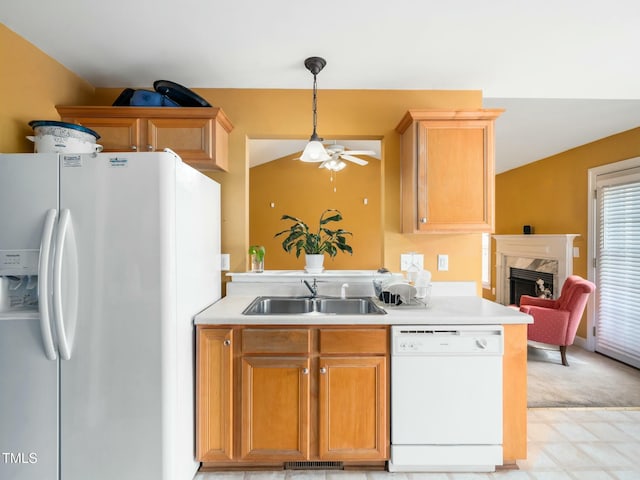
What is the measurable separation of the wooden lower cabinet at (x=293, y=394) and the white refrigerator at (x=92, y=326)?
0.29m

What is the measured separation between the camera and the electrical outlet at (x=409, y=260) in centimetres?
258

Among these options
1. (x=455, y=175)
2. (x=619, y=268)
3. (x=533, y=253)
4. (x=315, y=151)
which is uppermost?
(x=315, y=151)

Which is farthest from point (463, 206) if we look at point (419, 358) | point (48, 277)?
point (48, 277)

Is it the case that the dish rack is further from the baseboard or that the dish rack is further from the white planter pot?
the baseboard

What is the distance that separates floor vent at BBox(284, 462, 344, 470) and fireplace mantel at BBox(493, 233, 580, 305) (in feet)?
13.1

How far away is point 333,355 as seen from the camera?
187 cm

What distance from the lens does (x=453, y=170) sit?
2242 mm

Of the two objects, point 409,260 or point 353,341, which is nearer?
point 353,341

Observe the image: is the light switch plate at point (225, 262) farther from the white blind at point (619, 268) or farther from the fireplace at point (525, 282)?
the fireplace at point (525, 282)

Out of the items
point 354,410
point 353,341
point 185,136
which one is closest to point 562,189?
point 353,341

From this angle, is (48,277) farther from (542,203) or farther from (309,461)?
(542,203)

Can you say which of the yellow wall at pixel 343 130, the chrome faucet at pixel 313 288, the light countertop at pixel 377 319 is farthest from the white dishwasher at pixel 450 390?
the yellow wall at pixel 343 130

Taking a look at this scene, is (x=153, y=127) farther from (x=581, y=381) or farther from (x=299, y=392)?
(x=581, y=381)

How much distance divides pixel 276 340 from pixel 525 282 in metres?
4.91
